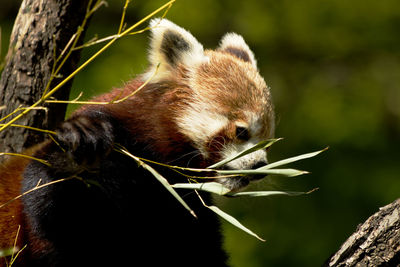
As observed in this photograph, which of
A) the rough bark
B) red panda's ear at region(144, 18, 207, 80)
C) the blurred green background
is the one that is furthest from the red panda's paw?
the blurred green background

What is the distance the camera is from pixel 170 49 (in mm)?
3072

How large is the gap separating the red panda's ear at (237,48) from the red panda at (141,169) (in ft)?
0.47

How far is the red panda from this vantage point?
8.71 feet

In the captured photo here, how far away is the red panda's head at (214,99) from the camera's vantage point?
289 cm

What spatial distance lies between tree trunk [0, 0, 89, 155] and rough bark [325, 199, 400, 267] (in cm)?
170

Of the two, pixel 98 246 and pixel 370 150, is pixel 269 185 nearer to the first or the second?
pixel 98 246

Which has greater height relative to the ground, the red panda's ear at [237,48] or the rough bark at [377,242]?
the red panda's ear at [237,48]

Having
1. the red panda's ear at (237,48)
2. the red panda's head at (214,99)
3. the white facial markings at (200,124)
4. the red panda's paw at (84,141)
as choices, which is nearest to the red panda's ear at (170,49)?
the red panda's head at (214,99)

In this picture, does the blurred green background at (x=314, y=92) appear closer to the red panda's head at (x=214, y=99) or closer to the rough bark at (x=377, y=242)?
the red panda's head at (x=214, y=99)

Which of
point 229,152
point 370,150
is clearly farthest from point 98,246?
point 370,150

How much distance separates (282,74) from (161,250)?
452 centimetres

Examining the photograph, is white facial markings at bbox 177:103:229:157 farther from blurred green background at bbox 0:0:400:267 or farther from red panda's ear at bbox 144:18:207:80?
blurred green background at bbox 0:0:400:267

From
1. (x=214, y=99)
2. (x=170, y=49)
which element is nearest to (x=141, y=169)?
(x=214, y=99)

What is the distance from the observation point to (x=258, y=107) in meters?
2.96
